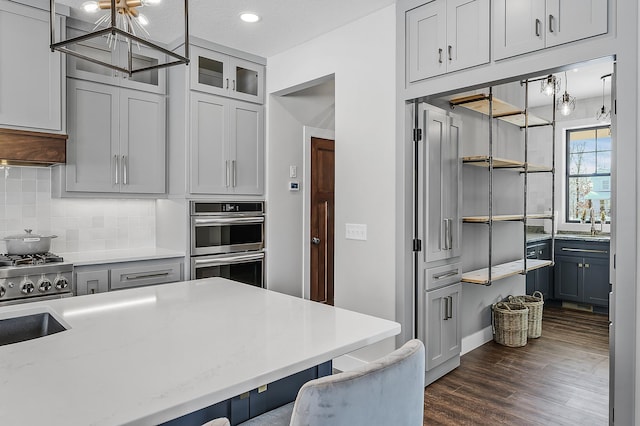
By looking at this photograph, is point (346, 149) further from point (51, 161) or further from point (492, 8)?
point (51, 161)

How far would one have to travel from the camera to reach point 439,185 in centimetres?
319

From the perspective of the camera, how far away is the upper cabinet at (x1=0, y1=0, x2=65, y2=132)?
2904 millimetres

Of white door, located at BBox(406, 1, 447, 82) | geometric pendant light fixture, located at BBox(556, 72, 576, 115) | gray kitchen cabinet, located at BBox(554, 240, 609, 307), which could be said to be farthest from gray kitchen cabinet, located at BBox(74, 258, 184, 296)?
gray kitchen cabinet, located at BBox(554, 240, 609, 307)

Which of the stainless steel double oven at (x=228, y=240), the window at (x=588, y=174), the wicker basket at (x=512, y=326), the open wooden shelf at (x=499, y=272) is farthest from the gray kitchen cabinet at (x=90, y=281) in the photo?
the window at (x=588, y=174)

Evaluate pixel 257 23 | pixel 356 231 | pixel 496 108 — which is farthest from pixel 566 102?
pixel 257 23

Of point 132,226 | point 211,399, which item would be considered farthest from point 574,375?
point 132,226

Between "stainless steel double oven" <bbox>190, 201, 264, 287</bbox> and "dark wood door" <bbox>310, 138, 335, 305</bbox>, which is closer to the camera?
"stainless steel double oven" <bbox>190, 201, 264, 287</bbox>

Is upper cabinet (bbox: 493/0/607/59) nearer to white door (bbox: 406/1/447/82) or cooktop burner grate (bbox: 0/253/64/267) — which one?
white door (bbox: 406/1/447/82)

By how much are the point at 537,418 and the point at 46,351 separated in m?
2.72

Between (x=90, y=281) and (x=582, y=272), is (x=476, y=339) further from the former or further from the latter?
(x=90, y=281)

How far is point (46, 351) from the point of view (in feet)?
4.26

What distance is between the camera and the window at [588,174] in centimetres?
579

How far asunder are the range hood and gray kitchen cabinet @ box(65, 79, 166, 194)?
0.17 metres

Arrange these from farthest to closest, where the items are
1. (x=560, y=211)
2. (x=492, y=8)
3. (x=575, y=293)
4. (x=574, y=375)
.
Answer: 1. (x=560, y=211)
2. (x=575, y=293)
3. (x=574, y=375)
4. (x=492, y=8)
